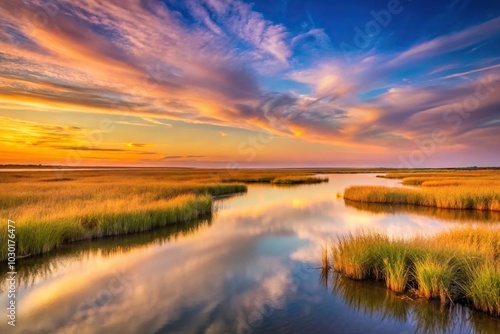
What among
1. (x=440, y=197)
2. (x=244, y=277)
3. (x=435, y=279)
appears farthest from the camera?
(x=440, y=197)

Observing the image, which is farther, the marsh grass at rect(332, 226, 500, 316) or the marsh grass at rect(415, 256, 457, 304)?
the marsh grass at rect(415, 256, 457, 304)

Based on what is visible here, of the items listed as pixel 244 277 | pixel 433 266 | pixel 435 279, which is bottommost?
pixel 244 277

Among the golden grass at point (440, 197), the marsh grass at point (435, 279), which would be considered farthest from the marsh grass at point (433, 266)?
the golden grass at point (440, 197)

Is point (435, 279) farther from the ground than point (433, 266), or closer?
closer

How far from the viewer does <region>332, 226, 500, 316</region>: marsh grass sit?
271 inches

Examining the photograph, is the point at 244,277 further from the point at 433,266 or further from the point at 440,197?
the point at 440,197

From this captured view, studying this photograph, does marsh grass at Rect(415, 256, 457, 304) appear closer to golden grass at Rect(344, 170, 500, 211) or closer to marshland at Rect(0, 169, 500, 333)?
marshland at Rect(0, 169, 500, 333)

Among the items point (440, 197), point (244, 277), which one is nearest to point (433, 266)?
point (244, 277)

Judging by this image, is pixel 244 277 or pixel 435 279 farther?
pixel 244 277

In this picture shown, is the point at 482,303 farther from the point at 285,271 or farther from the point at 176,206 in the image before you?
the point at 176,206

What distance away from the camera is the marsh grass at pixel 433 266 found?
6.89m

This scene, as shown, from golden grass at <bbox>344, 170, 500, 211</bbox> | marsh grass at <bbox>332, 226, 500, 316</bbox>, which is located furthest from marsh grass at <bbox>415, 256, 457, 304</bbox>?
golden grass at <bbox>344, 170, 500, 211</bbox>

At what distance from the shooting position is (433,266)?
7.57m

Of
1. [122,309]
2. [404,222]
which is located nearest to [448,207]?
[404,222]
